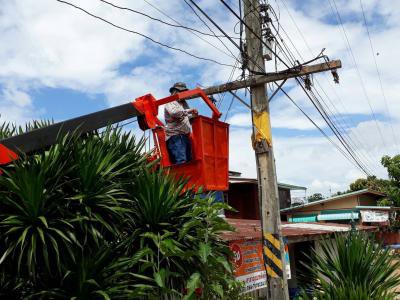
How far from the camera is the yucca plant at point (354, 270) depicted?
725 centimetres

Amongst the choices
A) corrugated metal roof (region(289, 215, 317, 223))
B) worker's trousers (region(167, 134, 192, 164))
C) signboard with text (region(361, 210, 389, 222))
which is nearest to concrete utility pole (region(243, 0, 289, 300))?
worker's trousers (region(167, 134, 192, 164))

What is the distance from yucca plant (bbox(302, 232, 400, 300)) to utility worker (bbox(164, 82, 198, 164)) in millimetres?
2517

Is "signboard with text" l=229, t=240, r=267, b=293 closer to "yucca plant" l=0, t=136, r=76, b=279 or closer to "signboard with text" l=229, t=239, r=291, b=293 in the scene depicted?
"signboard with text" l=229, t=239, r=291, b=293

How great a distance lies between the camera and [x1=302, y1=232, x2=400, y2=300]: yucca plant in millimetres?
7254

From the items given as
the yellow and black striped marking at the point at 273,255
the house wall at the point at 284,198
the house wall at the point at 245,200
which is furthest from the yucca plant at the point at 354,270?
the house wall at the point at 284,198

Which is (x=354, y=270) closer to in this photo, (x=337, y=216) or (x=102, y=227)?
(x=102, y=227)

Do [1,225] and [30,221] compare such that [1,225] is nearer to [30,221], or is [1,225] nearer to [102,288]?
[30,221]

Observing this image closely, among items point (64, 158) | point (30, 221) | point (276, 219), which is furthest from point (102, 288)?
point (276, 219)

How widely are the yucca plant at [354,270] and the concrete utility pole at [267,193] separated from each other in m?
0.97

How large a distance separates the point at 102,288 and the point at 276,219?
4422 mm

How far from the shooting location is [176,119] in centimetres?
713

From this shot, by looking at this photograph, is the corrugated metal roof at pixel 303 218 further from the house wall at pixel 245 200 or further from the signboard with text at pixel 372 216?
the house wall at pixel 245 200

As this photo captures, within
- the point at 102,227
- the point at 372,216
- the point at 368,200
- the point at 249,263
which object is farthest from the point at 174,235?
the point at 368,200

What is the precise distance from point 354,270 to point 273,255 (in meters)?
1.69
